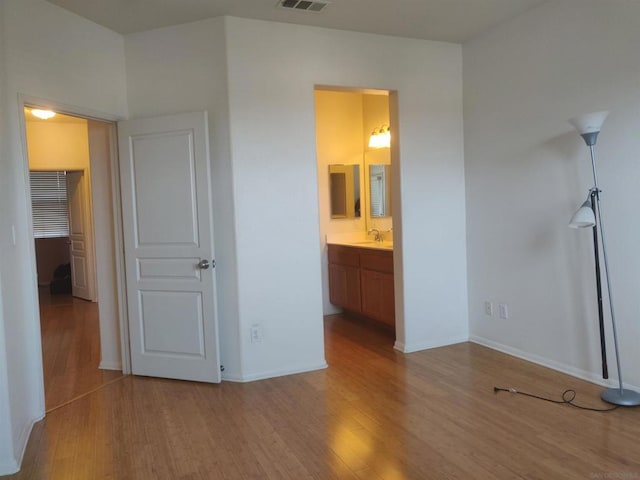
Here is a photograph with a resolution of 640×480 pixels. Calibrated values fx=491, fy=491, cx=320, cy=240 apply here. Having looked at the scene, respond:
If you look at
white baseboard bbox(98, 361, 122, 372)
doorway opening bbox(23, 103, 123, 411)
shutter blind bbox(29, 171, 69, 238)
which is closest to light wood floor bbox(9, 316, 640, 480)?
white baseboard bbox(98, 361, 122, 372)

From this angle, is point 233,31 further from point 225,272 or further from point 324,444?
point 324,444

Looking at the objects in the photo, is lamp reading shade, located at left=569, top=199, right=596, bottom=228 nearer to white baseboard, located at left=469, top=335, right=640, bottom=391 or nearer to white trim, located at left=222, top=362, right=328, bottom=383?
white baseboard, located at left=469, top=335, right=640, bottom=391

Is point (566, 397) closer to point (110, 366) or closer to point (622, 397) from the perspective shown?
point (622, 397)

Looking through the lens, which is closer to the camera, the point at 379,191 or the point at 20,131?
the point at 20,131

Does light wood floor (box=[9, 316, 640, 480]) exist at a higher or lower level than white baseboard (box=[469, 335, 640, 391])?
lower

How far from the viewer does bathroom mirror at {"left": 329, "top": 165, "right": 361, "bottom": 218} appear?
5.66 m

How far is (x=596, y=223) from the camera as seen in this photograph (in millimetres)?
3047

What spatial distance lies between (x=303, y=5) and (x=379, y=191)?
8.68 feet

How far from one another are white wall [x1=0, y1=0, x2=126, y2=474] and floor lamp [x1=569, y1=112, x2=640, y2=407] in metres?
3.22

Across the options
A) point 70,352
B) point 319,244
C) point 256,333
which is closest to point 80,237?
point 70,352

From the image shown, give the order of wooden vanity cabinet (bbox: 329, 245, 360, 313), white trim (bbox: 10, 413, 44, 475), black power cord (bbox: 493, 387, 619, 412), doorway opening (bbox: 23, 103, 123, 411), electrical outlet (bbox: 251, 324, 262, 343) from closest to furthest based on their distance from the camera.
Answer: white trim (bbox: 10, 413, 44, 475)
black power cord (bbox: 493, 387, 619, 412)
electrical outlet (bbox: 251, 324, 262, 343)
doorway opening (bbox: 23, 103, 123, 411)
wooden vanity cabinet (bbox: 329, 245, 360, 313)

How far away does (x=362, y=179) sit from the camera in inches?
227

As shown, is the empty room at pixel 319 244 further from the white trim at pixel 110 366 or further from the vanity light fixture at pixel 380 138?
the vanity light fixture at pixel 380 138

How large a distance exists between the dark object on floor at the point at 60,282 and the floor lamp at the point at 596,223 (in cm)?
770
